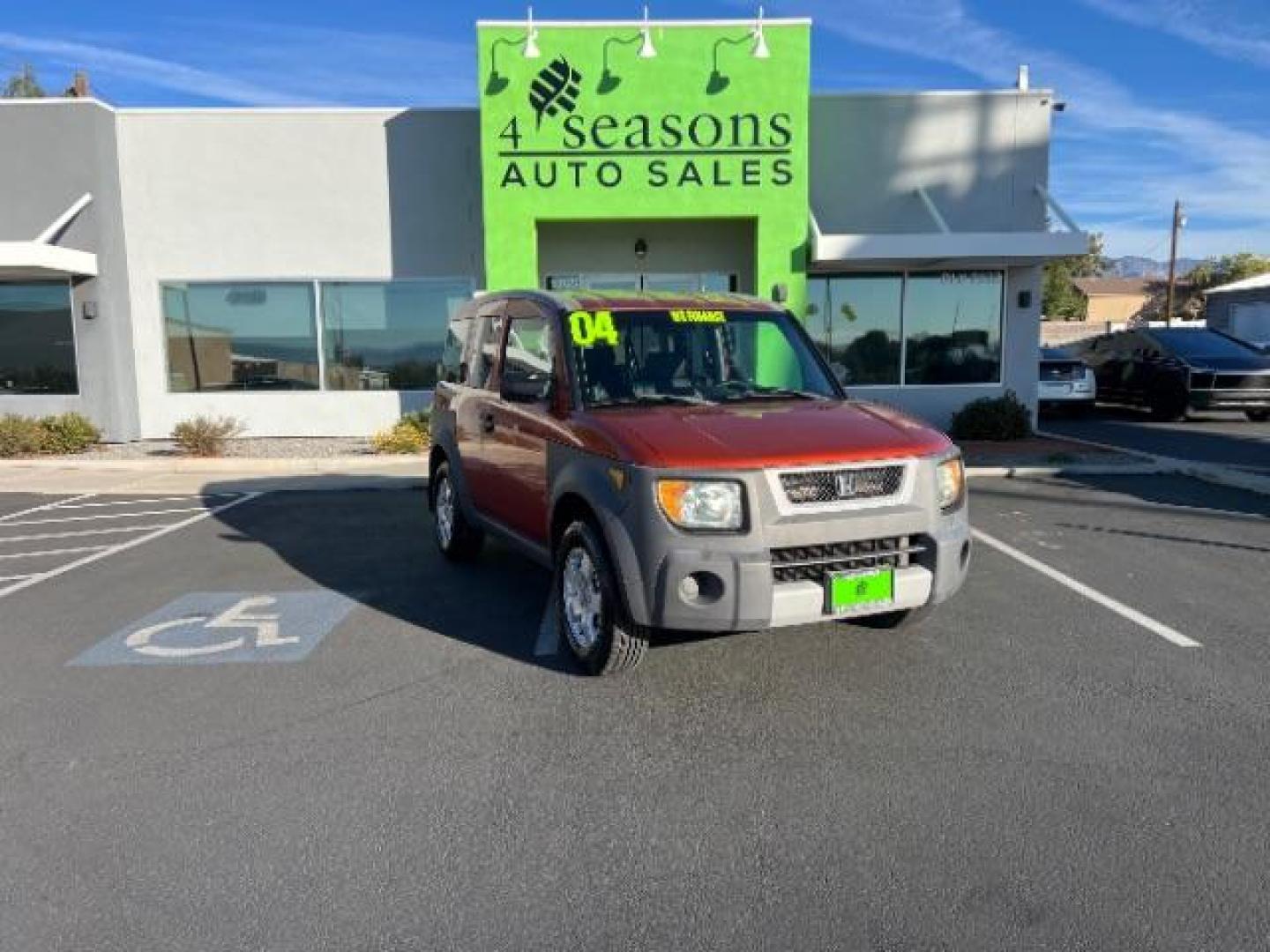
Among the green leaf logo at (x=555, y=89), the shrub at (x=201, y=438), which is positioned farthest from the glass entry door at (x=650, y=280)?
the shrub at (x=201, y=438)

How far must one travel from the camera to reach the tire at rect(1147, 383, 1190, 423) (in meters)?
18.0

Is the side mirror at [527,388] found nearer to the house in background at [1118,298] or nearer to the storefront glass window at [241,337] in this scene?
the storefront glass window at [241,337]

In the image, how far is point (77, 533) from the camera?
8.84 m

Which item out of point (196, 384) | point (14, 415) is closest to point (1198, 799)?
point (196, 384)

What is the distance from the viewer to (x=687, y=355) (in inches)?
211

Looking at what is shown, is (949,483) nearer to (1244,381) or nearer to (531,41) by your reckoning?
(531,41)

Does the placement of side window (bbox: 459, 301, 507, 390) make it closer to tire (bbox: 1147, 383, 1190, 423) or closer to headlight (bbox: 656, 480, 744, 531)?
headlight (bbox: 656, 480, 744, 531)

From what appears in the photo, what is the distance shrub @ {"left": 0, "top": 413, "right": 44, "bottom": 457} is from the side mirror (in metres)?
11.3

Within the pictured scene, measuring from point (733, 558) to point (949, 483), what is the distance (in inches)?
51.3

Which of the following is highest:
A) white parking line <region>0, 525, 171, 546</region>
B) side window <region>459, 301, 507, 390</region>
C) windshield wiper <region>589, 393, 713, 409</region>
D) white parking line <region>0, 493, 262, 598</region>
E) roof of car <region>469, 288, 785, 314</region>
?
roof of car <region>469, 288, 785, 314</region>

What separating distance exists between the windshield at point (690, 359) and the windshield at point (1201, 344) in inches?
631

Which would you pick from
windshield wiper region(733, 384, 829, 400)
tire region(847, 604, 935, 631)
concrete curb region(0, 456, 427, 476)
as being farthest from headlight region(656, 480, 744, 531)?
concrete curb region(0, 456, 427, 476)

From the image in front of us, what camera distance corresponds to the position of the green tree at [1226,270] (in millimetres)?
60844

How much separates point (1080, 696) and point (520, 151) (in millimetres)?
11343
